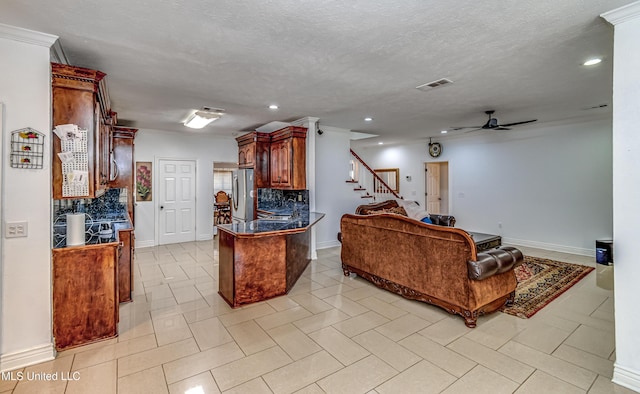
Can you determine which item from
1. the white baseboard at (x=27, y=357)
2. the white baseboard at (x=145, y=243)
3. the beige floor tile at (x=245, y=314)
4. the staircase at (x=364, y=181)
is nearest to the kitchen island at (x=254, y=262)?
the beige floor tile at (x=245, y=314)

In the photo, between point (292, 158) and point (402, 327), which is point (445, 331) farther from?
point (292, 158)

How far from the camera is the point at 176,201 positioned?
22.3 feet

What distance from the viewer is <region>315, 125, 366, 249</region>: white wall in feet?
19.8

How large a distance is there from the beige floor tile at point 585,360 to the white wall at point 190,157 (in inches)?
265

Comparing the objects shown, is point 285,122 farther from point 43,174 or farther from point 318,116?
point 43,174

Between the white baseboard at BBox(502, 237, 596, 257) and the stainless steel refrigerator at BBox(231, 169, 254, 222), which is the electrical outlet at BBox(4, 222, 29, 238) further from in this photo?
the white baseboard at BBox(502, 237, 596, 257)

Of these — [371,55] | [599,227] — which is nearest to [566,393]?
[371,55]

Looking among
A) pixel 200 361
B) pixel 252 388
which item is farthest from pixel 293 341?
pixel 200 361

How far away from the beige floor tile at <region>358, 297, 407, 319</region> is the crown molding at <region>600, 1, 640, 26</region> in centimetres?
295

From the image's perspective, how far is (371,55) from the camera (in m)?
2.74

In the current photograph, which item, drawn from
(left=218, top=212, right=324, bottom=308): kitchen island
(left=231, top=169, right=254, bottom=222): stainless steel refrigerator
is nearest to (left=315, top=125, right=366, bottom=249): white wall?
(left=231, top=169, right=254, bottom=222): stainless steel refrigerator

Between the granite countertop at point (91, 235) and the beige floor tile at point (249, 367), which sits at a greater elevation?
the granite countertop at point (91, 235)

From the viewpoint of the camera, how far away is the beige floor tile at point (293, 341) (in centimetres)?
246

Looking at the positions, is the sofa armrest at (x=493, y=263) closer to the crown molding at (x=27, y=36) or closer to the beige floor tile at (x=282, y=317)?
the beige floor tile at (x=282, y=317)
